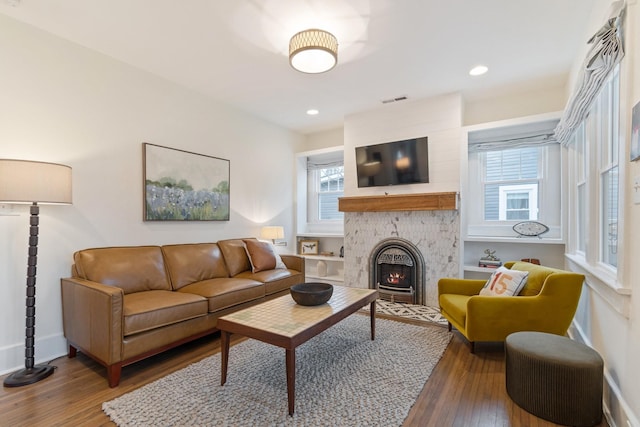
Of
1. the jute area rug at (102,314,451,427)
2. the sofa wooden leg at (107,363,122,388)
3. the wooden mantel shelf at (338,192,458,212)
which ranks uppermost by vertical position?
the wooden mantel shelf at (338,192,458,212)

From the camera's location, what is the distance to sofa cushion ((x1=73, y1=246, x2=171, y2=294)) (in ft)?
8.45

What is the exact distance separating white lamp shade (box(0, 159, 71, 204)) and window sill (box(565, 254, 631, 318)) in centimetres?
360

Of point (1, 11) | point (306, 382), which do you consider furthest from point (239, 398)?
point (1, 11)

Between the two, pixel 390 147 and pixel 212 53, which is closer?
pixel 212 53

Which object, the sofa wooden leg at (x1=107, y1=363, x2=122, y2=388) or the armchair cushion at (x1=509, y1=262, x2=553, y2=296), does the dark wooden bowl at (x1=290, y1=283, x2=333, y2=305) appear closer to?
the sofa wooden leg at (x1=107, y1=363, x2=122, y2=388)

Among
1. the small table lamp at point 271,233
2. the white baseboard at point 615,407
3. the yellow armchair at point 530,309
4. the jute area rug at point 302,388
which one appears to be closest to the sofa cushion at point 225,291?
the jute area rug at point 302,388

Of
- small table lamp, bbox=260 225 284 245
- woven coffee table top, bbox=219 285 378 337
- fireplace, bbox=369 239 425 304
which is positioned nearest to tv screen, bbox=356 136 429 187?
fireplace, bbox=369 239 425 304

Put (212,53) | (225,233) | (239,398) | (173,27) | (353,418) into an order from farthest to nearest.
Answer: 1. (225,233)
2. (212,53)
3. (173,27)
4. (239,398)
5. (353,418)

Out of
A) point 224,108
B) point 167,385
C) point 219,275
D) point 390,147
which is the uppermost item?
point 224,108

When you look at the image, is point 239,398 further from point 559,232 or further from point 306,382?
point 559,232

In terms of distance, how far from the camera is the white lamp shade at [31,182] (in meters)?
2.04

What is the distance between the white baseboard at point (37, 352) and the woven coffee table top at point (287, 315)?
1.63 m

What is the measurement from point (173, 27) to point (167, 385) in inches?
108

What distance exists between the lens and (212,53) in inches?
115
